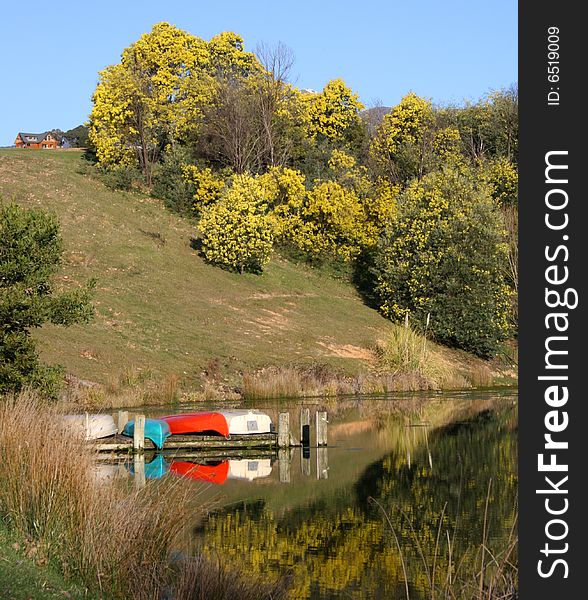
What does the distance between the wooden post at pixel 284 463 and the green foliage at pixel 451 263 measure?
34.5 m

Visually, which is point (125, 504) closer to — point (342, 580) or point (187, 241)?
point (342, 580)

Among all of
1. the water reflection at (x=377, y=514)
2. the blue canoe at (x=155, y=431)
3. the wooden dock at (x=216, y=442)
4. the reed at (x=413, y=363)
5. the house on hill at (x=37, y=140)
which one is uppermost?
the house on hill at (x=37, y=140)

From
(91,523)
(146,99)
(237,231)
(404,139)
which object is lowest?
(91,523)

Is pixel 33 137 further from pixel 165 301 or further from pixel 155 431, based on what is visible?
pixel 155 431

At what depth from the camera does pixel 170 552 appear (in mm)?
13727

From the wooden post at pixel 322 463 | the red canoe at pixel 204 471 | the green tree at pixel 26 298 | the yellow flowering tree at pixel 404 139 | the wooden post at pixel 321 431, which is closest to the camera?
the red canoe at pixel 204 471

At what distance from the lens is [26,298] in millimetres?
28547

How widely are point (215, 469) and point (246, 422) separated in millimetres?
4634

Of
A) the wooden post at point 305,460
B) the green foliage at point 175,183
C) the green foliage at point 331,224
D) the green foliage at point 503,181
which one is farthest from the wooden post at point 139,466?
the green foliage at point 175,183

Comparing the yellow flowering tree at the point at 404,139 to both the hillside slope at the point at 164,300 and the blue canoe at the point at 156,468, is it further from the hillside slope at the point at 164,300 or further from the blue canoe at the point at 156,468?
the blue canoe at the point at 156,468

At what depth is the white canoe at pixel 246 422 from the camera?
31781 millimetres

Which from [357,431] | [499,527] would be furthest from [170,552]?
[357,431]

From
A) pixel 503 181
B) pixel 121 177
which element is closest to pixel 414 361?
pixel 503 181

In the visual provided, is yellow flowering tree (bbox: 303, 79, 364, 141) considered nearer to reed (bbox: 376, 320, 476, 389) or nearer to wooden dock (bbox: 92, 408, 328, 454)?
reed (bbox: 376, 320, 476, 389)
